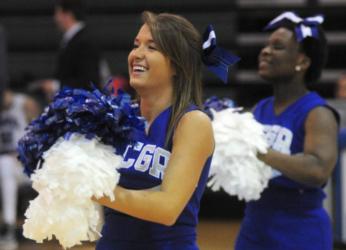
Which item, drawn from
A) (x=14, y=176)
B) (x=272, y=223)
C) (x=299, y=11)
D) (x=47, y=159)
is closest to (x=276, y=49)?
(x=272, y=223)

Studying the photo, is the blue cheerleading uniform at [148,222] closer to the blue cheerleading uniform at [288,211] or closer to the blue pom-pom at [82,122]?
the blue pom-pom at [82,122]

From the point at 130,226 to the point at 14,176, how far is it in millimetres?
4423

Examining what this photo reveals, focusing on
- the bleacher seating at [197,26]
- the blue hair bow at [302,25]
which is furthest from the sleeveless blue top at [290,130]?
the bleacher seating at [197,26]

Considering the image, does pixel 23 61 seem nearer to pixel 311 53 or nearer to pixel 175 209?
pixel 311 53

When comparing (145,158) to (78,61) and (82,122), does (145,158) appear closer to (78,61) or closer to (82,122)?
(82,122)

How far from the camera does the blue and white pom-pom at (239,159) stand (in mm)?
2822

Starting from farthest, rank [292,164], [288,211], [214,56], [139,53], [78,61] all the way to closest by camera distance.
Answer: [78,61]
[288,211]
[292,164]
[214,56]
[139,53]

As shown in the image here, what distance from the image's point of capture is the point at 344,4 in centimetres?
844

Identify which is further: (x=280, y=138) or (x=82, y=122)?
(x=280, y=138)

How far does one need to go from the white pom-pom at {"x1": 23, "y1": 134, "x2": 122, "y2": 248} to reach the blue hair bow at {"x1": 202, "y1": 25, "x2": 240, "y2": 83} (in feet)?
1.69

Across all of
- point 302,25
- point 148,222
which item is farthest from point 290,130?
point 148,222

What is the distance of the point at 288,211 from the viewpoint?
2.95 meters

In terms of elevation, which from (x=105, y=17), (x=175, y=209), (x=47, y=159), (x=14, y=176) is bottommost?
(x=14, y=176)

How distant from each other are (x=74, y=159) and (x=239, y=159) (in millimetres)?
1108
